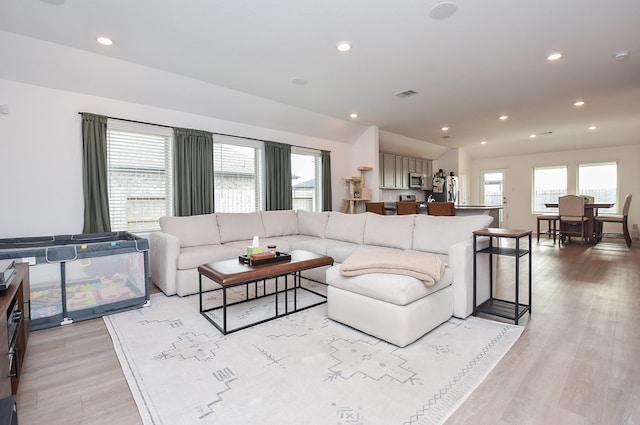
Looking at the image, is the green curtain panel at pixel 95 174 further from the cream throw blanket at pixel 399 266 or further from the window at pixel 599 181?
the window at pixel 599 181

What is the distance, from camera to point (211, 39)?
9.58 feet

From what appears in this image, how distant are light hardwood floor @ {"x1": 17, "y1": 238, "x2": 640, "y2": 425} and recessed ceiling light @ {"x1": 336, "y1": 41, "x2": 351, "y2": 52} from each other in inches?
116

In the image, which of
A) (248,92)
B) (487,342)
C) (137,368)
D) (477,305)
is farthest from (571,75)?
(137,368)

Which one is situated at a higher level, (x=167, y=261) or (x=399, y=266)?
(x=399, y=266)

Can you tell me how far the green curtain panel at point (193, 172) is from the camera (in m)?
4.40

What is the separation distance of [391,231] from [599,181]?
26.8 feet

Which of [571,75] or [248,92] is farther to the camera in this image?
[248,92]

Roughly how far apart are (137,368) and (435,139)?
7.92 meters

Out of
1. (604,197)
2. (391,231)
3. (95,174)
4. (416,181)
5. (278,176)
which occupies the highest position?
(416,181)

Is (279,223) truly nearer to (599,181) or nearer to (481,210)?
(481,210)

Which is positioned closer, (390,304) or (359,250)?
(390,304)

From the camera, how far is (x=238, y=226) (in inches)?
174

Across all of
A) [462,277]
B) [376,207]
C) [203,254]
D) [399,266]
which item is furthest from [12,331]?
[376,207]

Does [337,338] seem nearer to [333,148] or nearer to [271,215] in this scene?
[271,215]
